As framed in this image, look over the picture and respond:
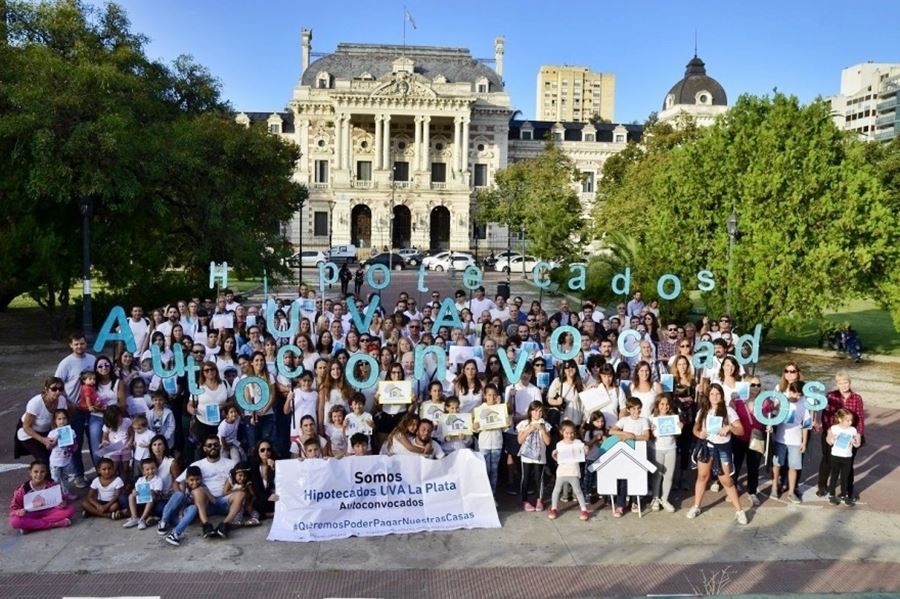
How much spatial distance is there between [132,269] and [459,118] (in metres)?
50.0

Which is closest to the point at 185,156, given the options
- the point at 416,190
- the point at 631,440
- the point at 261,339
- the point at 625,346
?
the point at 261,339

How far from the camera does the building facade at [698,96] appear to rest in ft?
244

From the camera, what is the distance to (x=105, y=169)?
63.2 ft

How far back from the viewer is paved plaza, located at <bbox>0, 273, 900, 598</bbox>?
24.2 ft

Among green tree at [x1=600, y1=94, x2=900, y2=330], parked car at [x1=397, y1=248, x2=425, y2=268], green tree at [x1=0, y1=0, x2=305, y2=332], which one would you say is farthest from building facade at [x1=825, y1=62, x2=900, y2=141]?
green tree at [x1=0, y1=0, x2=305, y2=332]

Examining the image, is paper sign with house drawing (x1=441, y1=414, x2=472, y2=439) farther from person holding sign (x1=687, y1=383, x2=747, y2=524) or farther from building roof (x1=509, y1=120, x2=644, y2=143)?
building roof (x1=509, y1=120, x2=644, y2=143)

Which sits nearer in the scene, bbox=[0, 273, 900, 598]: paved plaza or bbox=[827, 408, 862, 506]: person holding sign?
bbox=[0, 273, 900, 598]: paved plaza

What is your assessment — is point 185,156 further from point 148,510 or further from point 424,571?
point 424,571

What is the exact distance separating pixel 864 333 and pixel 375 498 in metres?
23.5

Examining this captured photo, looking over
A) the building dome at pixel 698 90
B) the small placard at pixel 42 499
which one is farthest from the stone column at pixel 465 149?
the small placard at pixel 42 499

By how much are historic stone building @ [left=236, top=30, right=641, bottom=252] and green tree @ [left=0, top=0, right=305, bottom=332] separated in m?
40.4

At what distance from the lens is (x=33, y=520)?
8.57 m

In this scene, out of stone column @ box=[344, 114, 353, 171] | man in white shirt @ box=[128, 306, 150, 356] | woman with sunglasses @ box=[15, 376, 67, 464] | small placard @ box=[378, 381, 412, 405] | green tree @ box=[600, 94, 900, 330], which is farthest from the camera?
stone column @ box=[344, 114, 353, 171]

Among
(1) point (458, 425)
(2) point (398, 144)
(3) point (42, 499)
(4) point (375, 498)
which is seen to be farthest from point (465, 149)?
(3) point (42, 499)
